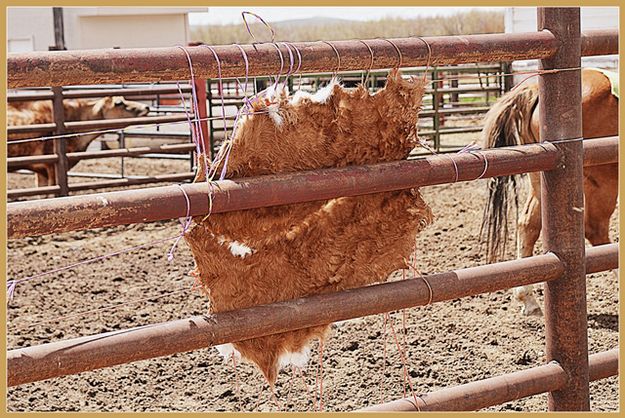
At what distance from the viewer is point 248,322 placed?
2.15 metres

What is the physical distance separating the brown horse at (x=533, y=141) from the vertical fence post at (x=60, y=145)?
531cm

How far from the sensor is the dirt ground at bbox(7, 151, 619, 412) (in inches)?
148

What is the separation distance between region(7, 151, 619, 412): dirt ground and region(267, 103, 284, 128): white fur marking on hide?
69 cm

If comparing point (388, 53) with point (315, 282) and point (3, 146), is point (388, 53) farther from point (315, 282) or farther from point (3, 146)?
point (3, 146)

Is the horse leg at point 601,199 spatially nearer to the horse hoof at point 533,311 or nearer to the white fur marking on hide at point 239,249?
the horse hoof at point 533,311

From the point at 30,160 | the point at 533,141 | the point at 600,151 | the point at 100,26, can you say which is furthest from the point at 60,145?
the point at 100,26

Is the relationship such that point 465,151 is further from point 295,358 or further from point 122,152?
point 122,152

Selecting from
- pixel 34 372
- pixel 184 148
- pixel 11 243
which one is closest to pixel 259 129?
pixel 34 372

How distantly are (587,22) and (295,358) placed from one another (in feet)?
37.4

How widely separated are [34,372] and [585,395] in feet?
5.83

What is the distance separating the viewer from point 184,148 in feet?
31.6

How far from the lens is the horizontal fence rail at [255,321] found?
1.91m

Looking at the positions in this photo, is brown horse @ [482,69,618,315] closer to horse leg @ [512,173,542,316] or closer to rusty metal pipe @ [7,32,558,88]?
horse leg @ [512,173,542,316]

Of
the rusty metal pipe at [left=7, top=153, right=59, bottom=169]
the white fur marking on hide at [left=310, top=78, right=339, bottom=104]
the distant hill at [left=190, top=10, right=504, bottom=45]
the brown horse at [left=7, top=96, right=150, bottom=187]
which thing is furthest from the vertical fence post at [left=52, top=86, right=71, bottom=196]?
the distant hill at [left=190, top=10, right=504, bottom=45]
